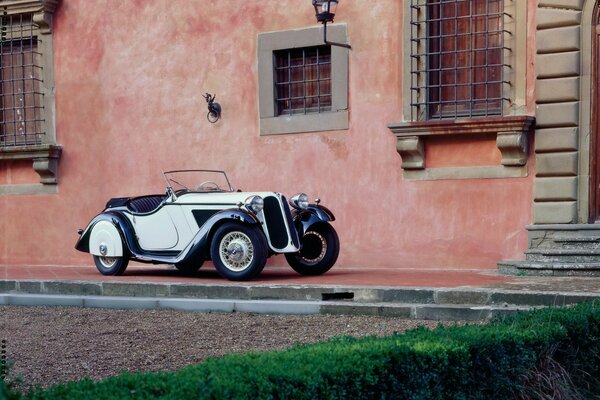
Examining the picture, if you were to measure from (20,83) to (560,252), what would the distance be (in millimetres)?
8725

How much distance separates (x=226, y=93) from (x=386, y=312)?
601 cm

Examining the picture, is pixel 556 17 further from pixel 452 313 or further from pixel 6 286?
pixel 6 286

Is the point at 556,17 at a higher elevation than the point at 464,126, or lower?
higher

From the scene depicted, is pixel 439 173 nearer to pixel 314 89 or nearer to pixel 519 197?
pixel 519 197

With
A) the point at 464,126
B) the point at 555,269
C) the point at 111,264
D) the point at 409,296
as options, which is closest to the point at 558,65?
the point at 464,126

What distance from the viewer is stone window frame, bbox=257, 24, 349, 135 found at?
12.2 meters

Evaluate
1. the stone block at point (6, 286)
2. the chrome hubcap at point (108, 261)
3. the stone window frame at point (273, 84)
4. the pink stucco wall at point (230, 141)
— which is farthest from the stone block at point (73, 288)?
the stone window frame at point (273, 84)

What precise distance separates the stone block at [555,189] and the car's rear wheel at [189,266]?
3.88m

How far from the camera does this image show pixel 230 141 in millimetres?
13055

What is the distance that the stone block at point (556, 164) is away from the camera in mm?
10641

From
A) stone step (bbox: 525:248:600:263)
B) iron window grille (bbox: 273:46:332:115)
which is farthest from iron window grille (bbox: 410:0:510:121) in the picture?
stone step (bbox: 525:248:600:263)

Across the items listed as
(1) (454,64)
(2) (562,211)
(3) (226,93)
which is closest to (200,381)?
(2) (562,211)

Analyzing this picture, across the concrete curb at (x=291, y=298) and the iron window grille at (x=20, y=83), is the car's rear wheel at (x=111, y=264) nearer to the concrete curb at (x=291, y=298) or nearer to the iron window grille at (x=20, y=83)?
the concrete curb at (x=291, y=298)

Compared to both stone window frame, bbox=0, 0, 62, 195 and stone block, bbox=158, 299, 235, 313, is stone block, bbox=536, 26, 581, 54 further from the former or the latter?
stone window frame, bbox=0, 0, 62, 195
